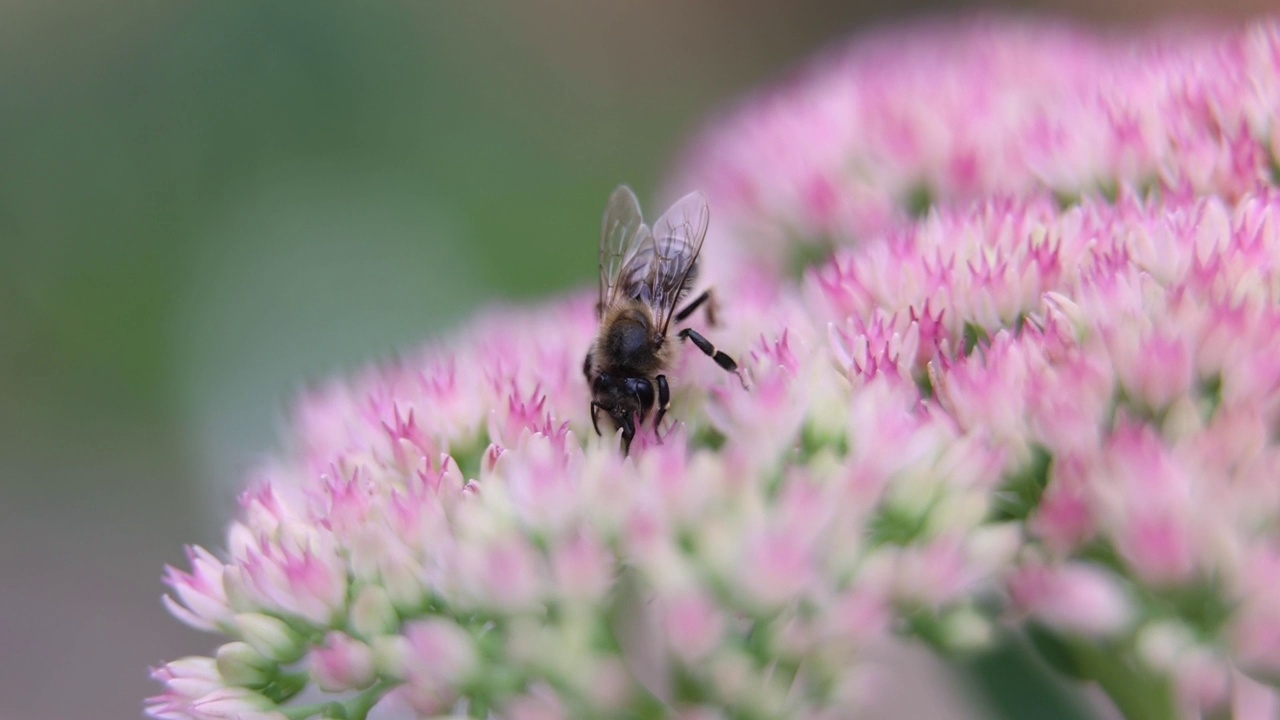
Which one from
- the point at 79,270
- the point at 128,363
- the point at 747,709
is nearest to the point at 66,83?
the point at 79,270

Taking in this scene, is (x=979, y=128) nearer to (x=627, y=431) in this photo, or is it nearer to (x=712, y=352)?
(x=712, y=352)

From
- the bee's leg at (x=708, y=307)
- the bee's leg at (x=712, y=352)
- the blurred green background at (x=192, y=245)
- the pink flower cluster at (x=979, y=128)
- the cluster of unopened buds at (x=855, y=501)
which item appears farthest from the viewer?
the blurred green background at (x=192, y=245)

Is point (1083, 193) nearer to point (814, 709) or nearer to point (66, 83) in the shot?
point (814, 709)

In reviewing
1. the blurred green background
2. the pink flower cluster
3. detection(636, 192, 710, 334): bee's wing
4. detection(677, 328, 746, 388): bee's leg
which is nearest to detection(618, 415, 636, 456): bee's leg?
detection(677, 328, 746, 388): bee's leg

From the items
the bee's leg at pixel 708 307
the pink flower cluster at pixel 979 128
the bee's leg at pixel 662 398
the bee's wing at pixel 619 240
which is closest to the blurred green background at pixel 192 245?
the pink flower cluster at pixel 979 128

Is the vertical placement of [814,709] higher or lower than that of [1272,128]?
lower

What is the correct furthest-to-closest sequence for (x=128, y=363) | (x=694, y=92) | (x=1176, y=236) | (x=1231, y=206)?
(x=694, y=92) → (x=128, y=363) → (x=1231, y=206) → (x=1176, y=236)

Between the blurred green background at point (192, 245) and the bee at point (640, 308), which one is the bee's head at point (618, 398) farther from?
the blurred green background at point (192, 245)

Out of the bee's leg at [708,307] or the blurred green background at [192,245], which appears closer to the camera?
the bee's leg at [708,307]
